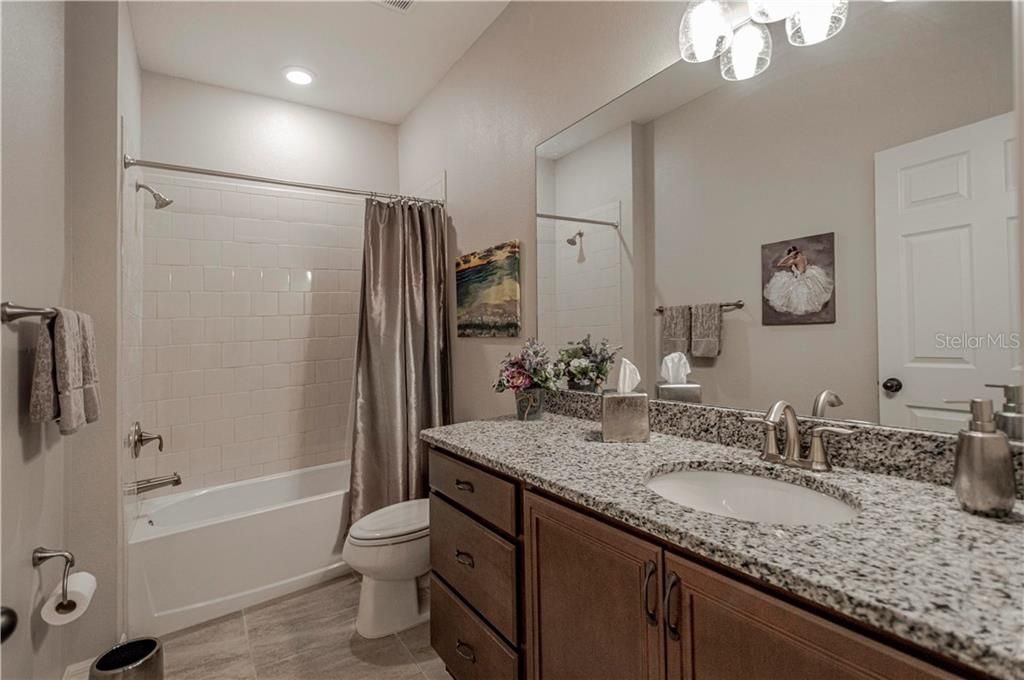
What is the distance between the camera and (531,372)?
1.79 meters

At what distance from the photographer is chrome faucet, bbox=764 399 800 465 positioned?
3.53 ft

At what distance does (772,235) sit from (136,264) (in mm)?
2749

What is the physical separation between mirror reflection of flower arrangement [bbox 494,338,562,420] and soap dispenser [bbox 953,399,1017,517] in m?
1.14

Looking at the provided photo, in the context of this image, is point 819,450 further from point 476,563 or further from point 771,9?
point 771,9

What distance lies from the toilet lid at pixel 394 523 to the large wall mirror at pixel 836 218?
3.79 feet

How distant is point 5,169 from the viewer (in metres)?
1.07

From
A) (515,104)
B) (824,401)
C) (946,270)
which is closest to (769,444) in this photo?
(824,401)

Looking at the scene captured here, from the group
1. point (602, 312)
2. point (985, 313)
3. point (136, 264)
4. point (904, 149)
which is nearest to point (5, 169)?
point (136, 264)

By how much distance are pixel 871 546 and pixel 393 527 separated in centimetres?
173

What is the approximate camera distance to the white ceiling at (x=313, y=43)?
2133 millimetres

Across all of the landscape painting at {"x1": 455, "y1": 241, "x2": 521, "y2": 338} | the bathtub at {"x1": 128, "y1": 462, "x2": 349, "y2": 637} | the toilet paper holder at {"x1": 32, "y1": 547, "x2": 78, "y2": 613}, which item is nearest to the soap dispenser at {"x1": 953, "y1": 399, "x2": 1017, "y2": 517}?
the landscape painting at {"x1": 455, "y1": 241, "x2": 521, "y2": 338}

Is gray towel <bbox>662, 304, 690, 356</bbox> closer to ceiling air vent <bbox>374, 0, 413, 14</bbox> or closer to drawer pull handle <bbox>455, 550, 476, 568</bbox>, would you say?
drawer pull handle <bbox>455, 550, 476, 568</bbox>

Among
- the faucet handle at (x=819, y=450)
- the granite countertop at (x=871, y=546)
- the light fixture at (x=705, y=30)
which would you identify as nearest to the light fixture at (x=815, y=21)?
the light fixture at (x=705, y=30)

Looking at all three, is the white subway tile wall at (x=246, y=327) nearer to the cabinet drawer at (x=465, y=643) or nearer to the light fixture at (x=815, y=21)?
the cabinet drawer at (x=465, y=643)
